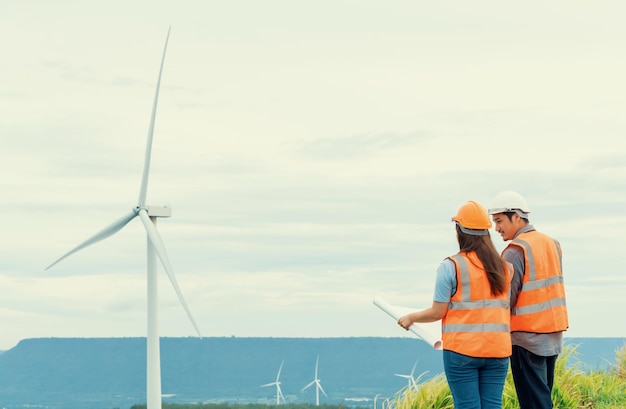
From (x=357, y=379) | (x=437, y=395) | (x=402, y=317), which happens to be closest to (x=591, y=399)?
(x=437, y=395)

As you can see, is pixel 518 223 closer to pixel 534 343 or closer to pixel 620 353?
pixel 534 343

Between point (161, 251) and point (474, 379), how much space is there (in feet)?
44.9

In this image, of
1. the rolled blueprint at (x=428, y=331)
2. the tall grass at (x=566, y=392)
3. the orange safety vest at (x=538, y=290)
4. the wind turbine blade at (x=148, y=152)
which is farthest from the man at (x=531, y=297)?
the wind turbine blade at (x=148, y=152)

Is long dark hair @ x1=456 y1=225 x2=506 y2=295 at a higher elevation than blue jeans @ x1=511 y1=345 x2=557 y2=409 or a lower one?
higher

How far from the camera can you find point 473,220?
8.01 meters

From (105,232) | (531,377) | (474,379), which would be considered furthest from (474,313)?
(105,232)

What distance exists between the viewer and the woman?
7.89 meters

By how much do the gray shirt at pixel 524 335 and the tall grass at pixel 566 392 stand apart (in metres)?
3.56

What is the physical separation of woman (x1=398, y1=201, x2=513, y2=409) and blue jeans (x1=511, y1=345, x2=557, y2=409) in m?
1.27

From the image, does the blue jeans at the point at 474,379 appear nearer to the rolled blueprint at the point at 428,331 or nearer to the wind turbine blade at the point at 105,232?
the rolled blueprint at the point at 428,331

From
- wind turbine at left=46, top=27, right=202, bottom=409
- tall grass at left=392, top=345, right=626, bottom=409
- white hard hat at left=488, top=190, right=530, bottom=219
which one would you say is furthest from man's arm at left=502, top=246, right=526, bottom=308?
wind turbine at left=46, top=27, right=202, bottom=409

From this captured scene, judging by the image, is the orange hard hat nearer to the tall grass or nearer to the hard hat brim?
the hard hat brim

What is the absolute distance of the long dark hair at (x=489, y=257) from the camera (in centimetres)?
791

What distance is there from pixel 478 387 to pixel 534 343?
1.32 meters
